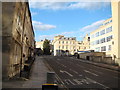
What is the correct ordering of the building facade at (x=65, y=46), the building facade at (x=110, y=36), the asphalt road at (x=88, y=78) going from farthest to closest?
the building facade at (x=65, y=46) → the building facade at (x=110, y=36) → the asphalt road at (x=88, y=78)

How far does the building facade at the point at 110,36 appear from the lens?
3712 cm

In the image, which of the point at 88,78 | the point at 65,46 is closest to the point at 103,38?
the point at 88,78

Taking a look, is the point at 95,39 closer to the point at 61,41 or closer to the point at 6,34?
the point at 61,41

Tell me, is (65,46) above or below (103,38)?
below

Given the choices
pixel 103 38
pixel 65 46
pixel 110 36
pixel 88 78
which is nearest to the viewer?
pixel 88 78

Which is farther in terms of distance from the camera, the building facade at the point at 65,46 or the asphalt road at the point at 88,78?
the building facade at the point at 65,46

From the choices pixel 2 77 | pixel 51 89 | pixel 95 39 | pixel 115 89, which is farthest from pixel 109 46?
pixel 51 89

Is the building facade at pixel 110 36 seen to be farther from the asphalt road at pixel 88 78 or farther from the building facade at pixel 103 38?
the asphalt road at pixel 88 78

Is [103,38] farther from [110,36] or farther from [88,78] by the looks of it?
[88,78]

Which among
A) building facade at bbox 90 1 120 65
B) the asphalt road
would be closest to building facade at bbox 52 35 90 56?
building facade at bbox 90 1 120 65

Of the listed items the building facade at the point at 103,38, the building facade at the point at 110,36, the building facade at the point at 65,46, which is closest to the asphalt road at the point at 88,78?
the building facade at the point at 110,36

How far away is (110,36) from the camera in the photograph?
5041 cm

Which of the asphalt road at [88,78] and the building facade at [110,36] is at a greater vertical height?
Result: the building facade at [110,36]

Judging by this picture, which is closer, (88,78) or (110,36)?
(88,78)
